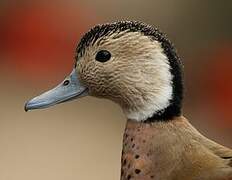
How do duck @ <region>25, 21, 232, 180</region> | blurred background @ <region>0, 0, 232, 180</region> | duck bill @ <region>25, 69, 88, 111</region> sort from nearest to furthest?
duck @ <region>25, 21, 232, 180</region>, duck bill @ <region>25, 69, 88, 111</region>, blurred background @ <region>0, 0, 232, 180</region>

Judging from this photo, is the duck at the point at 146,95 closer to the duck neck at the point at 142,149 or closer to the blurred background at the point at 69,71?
the duck neck at the point at 142,149

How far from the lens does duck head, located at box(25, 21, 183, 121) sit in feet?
8.08

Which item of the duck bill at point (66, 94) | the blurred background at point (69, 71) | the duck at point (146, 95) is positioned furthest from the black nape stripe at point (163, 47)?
the blurred background at point (69, 71)

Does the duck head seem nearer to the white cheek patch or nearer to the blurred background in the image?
the white cheek patch

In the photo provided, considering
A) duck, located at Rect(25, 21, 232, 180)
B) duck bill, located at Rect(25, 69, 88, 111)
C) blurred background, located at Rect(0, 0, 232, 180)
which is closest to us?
duck, located at Rect(25, 21, 232, 180)

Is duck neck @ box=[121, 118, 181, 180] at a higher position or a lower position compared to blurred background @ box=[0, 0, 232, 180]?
lower

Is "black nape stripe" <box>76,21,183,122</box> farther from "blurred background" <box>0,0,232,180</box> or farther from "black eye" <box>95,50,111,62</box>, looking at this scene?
"blurred background" <box>0,0,232,180</box>

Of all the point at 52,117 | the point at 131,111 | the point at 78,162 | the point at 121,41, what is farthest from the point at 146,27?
the point at 52,117

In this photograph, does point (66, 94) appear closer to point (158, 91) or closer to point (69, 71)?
point (158, 91)

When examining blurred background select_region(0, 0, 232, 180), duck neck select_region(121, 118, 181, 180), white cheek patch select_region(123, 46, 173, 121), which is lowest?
duck neck select_region(121, 118, 181, 180)

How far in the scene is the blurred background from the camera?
5488 mm

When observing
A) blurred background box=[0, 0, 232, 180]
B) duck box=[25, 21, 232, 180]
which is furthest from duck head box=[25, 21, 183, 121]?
blurred background box=[0, 0, 232, 180]

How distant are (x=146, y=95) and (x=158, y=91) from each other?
0.04 meters

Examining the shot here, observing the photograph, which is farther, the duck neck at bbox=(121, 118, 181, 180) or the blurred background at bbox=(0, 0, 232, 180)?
the blurred background at bbox=(0, 0, 232, 180)
